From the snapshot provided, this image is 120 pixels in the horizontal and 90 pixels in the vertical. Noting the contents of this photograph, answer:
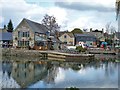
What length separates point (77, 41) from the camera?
75.8 m

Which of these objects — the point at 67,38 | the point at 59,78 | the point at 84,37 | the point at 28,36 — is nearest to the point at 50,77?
the point at 59,78

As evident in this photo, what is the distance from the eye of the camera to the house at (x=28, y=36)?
5366cm

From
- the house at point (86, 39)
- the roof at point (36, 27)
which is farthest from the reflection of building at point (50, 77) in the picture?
the house at point (86, 39)

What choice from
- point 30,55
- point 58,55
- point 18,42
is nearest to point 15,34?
point 18,42

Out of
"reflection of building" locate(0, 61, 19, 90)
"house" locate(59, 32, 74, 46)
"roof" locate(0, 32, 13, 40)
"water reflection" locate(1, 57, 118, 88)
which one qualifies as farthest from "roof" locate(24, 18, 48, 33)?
"reflection of building" locate(0, 61, 19, 90)

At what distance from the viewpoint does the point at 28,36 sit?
54250 mm

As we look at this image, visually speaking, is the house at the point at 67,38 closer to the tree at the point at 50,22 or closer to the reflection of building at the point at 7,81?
the tree at the point at 50,22

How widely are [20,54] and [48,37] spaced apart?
11710 millimetres

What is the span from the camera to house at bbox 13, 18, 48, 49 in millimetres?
53656

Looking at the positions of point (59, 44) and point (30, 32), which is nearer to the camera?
point (30, 32)

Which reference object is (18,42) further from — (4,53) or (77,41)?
(77,41)

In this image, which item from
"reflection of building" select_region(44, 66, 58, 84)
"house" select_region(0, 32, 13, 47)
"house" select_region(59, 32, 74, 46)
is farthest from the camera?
"house" select_region(59, 32, 74, 46)

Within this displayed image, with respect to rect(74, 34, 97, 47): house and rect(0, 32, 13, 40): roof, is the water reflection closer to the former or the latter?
rect(0, 32, 13, 40): roof

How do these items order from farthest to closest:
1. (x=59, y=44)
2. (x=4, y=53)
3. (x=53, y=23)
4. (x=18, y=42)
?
(x=53, y=23)
(x=59, y=44)
(x=18, y=42)
(x=4, y=53)
